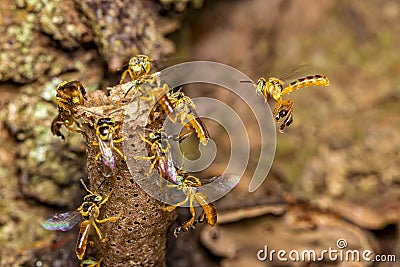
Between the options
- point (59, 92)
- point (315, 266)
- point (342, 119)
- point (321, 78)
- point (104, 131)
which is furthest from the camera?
point (342, 119)

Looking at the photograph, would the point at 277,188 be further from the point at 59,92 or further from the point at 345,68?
the point at 59,92

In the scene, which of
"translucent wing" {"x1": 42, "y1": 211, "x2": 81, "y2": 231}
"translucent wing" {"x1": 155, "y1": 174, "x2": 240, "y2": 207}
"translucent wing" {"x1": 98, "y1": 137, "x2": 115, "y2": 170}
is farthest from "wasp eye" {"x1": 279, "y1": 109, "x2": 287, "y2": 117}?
"translucent wing" {"x1": 42, "y1": 211, "x2": 81, "y2": 231}

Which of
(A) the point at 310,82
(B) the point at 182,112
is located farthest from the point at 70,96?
(A) the point at 310,82

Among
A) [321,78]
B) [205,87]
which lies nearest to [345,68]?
[205,87]

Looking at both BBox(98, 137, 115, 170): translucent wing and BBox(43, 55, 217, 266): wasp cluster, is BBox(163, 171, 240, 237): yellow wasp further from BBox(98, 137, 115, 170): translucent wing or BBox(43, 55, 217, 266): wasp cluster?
BBox(98, 137, 115, 170): translucent wing

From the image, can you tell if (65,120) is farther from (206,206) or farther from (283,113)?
(283,113)

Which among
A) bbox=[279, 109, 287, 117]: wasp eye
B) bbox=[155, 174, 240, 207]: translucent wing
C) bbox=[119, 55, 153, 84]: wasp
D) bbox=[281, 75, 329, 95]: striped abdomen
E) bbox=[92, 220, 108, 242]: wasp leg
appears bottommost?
bbox=[92, 220, 108, 242]: wasp leg

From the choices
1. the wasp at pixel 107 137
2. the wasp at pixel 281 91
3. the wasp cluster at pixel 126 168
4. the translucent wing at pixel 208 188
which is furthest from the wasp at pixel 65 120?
the wasp at pixel 281 91
